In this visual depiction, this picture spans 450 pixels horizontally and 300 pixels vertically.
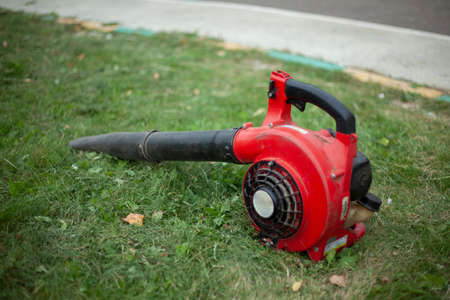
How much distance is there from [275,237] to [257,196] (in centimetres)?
30

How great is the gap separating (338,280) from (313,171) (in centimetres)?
67

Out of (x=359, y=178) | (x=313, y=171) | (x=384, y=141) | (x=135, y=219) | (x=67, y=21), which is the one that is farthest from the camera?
(x=67, y=21)

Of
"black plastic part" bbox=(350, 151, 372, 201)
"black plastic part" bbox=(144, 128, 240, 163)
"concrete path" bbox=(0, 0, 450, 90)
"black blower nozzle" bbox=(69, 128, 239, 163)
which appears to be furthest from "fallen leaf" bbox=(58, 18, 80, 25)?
"black plastic part" bbox=(350, 151, 372, 201)

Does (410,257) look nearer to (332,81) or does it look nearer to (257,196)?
(257,196)

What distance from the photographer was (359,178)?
1.89 m

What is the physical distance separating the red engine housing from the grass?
0.18 meters

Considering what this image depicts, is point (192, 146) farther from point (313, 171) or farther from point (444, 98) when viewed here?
point (444, 98)

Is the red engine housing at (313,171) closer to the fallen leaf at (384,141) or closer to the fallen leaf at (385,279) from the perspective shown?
the fallen leaf at (385,279)

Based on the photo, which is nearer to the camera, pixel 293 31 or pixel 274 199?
pixel 274 199

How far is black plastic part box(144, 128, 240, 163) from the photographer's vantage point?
7.42 ft

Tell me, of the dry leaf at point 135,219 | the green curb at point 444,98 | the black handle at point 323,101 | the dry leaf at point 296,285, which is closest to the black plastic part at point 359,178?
the black handle at point 323,101

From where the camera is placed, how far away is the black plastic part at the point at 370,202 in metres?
2.02

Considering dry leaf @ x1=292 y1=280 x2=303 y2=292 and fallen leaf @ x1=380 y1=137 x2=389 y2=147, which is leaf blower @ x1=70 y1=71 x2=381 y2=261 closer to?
dry leaf @ x1=292 y1=280 x2=303 y2=292

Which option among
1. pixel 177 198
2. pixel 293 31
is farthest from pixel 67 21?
pixel 177 198
